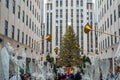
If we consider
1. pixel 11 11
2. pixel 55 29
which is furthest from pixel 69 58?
pixel 11 11

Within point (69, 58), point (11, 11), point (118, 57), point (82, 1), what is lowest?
point (69, 58)

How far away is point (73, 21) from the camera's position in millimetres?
122250

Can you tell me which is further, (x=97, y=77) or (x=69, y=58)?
(x=69, y=58)

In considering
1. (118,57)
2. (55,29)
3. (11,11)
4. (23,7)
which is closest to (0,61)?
(118,57)

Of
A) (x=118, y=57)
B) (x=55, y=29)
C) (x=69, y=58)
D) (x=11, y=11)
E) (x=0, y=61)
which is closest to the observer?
(x=0, y=61)

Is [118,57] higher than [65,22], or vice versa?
[65,22]

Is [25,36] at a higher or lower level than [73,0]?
lower

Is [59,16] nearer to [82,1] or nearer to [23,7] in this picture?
[82,1]

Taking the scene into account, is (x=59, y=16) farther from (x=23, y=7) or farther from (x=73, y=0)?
(x=23, y=7)

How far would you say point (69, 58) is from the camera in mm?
83000

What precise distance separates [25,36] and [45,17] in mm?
84965

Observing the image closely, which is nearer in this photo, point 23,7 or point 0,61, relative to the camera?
point 0,61

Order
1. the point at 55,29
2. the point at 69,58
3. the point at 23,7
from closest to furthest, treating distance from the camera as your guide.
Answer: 1. the point at 23,7
2. the point at 69,58
3. the point at 55,29

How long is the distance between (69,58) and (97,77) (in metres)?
67.3
